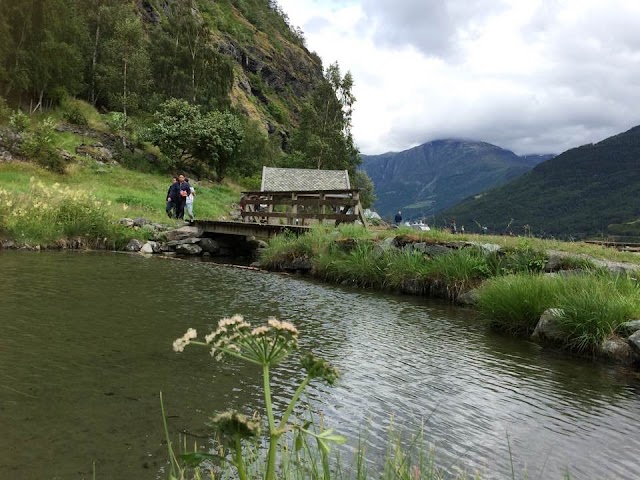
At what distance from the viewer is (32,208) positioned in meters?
17.7

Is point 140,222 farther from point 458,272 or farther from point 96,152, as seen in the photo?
point 458,272

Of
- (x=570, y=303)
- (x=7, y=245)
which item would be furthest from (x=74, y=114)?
(x=570, y=303)

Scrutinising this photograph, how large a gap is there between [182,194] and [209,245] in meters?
3.63

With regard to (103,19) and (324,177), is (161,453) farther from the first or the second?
(103,19)

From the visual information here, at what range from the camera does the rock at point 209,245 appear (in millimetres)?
21516

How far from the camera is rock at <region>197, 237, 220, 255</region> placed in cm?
2152

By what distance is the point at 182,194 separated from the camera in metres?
23.8

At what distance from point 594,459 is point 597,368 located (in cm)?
310

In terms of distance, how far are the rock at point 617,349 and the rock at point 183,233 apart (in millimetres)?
17617

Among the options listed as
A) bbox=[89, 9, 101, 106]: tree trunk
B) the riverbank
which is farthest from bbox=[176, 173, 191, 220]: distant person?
bbox=[89, 9, 101, 106]: tree trunk

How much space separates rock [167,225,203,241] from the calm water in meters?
11.6

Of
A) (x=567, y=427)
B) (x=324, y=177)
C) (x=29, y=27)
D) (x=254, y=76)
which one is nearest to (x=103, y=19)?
(x=29, y=27)

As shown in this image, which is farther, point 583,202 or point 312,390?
point 583,202

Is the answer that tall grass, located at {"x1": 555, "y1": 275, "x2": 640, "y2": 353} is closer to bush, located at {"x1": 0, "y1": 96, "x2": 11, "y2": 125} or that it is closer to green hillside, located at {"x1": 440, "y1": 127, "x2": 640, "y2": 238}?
bush, located at {"x1": 0, "y1": 96, "x2": 11, "y2": 125}
